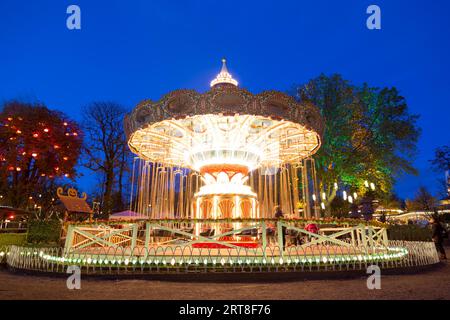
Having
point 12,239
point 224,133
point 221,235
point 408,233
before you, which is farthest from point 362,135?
point 12,239

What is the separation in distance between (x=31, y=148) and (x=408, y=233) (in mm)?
26803

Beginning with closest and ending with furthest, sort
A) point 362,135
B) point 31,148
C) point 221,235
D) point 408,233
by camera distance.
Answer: point 221,235 < point 408,233 < point 31,148 < point 362,135

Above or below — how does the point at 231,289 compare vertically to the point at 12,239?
below

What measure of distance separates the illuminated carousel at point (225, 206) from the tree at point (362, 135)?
834 cm

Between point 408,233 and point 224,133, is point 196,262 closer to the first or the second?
point 224,133

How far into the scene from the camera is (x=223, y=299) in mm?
5859

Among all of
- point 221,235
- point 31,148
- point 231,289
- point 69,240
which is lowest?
point 231,289

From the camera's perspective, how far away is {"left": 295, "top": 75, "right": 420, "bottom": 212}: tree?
26.0 m

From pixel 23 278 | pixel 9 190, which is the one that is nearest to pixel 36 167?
pixel 9 190

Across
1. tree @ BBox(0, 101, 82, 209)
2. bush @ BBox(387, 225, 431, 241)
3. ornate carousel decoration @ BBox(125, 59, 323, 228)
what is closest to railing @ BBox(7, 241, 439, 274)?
ornate carousel decoration @ BBox(125, 59, 323, 228)

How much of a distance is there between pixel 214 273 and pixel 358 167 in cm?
2208

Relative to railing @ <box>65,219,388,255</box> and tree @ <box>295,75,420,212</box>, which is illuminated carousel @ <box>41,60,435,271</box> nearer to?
railing @ <box>65,219,388,255</box>

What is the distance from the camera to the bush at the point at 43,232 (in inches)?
561

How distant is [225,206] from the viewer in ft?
45.9
